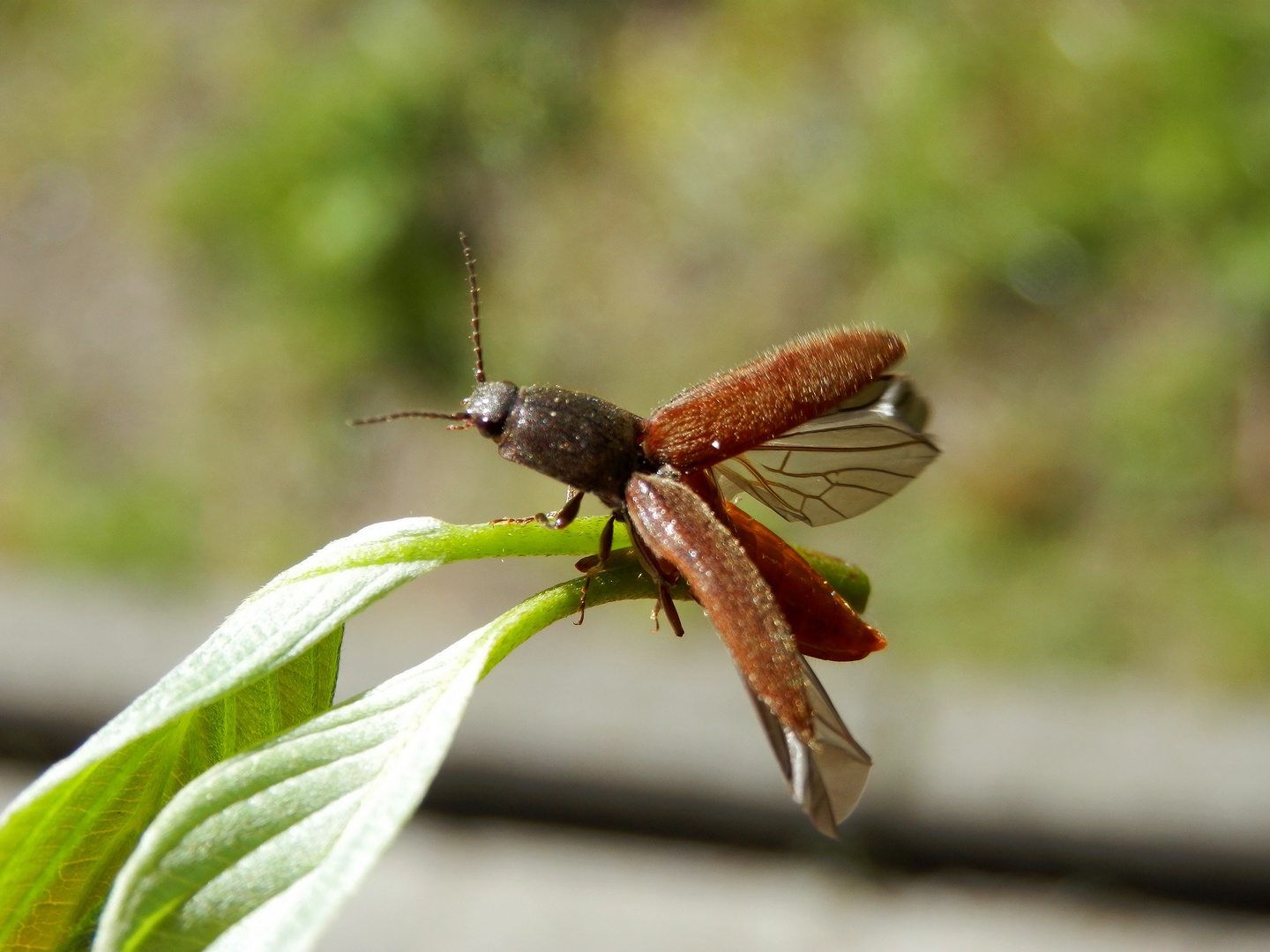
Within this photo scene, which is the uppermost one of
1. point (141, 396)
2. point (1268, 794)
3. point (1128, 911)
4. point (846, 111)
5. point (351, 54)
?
point (351, 54)

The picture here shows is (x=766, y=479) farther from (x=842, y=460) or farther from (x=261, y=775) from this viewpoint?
(x=261, y=775)

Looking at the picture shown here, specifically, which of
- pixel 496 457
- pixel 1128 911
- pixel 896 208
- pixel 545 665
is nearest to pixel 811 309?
pixel 896 208

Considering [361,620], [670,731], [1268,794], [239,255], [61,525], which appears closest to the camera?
[1268,794]

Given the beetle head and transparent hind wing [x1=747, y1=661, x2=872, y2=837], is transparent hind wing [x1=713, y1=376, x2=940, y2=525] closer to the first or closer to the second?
the beetle head

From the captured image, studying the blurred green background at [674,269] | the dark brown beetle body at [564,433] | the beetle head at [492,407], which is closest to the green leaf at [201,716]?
the dark brown beetle body at [564,433]

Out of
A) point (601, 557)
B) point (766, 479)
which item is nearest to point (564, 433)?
point (766, 479)

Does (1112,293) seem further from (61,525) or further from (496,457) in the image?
(61,525)

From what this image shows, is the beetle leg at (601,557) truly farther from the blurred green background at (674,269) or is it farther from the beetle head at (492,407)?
the blurred green background at (674,269)
